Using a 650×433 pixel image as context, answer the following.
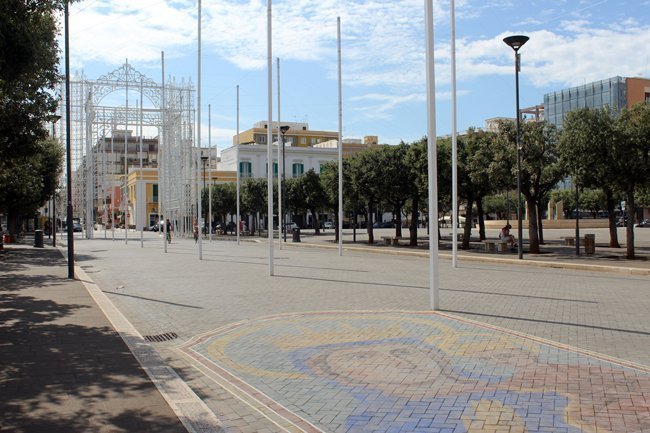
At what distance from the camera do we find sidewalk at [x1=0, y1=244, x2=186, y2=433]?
5144 mm

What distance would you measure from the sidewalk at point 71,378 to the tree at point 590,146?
18.2 metres

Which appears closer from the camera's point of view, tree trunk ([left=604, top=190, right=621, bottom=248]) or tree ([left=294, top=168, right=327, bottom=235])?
tree trunk ([left=604, top=190, right=621, bottom=248])

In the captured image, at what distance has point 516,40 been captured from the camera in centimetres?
2203

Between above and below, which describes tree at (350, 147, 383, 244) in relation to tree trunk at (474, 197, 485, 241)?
above

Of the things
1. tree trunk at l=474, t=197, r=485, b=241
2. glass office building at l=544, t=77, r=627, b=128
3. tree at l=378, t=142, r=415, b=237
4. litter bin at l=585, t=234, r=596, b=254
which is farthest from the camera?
glass office building at l=544, t=77, r=627, b=128

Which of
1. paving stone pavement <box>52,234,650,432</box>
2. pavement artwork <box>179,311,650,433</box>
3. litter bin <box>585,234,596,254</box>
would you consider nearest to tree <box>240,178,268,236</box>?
litter bin <box>585,234,596,254</box>

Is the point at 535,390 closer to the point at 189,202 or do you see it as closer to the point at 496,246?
the point at 496,246

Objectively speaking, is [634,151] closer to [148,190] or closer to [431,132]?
[431,132]

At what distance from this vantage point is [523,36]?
2189 cm

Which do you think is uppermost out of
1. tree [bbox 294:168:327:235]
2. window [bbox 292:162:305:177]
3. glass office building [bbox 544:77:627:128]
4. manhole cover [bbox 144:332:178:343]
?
glass office building [bbox 544:77:627:128]

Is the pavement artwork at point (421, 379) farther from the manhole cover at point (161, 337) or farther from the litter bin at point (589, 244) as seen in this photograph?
the litter bin at point (589, 244)

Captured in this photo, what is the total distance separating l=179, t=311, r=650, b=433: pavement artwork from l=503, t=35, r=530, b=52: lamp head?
15733 mm

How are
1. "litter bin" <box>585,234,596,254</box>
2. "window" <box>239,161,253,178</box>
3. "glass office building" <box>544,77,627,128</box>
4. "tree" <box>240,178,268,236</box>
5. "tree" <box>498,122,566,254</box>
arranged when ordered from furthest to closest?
"glass office building" <box>544,77,627,128</box> < "window" <box>239,161,253,178</box> < "tree" <box>240,178,268,236</box> < "litter bin" <box>585,234,596,254</box> < "tree" <box>498,122,566,254</box>

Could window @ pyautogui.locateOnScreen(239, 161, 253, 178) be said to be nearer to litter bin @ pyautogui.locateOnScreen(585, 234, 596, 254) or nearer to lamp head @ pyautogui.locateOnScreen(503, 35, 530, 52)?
litter bin @ pyautogui.locateOnScreen(585, 234, 596, 254)
